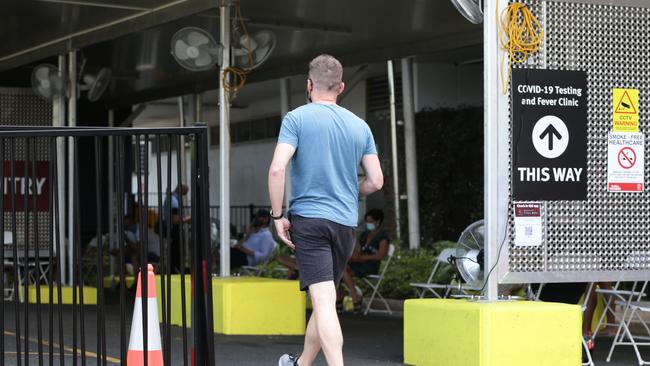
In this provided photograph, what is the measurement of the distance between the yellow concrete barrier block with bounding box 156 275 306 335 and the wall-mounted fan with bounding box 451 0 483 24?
12.7 ft

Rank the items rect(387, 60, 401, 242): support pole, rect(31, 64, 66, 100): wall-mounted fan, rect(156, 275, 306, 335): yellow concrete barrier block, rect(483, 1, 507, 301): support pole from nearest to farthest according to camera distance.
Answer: rect(483, 1, 507, 301): support pole, rect(156, 275, 306, 335): yellow concrete barrier block, rect(31, 64, 66, 100): wall-mounted fan, rect(387, 60, 401, 242): support pole

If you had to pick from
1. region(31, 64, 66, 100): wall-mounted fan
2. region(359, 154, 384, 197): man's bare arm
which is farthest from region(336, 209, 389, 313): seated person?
region(359, 154, 384, 197): man's bare arm

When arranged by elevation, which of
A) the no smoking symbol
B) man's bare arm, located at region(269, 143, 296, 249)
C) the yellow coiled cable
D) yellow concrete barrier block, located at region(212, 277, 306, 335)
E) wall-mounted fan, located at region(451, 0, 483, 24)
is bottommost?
yellow concrete barrier block, located at region(212, 277, 306, 335)

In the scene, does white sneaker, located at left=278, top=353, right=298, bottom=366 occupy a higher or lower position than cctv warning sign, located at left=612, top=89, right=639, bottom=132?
lower

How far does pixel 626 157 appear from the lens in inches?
322

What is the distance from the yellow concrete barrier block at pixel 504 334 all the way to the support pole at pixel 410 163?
1074 centimetres

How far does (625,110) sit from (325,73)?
275 cm

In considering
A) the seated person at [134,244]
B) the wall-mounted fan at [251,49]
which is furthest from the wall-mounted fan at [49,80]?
the wall-mounted fan at [251,49]

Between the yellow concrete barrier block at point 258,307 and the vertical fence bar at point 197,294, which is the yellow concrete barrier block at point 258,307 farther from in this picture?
the vertical fence bar at point 197,294

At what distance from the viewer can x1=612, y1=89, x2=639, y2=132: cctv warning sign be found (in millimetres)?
8109

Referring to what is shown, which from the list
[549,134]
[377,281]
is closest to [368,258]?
[377,281]

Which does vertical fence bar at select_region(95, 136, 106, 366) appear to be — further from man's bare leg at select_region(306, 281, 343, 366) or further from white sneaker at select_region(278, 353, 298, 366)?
white sneaker at select_region(278, 353, 298, 366)

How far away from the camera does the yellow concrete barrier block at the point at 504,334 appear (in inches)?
290

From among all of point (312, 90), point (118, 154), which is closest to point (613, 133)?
point (312, 90)
